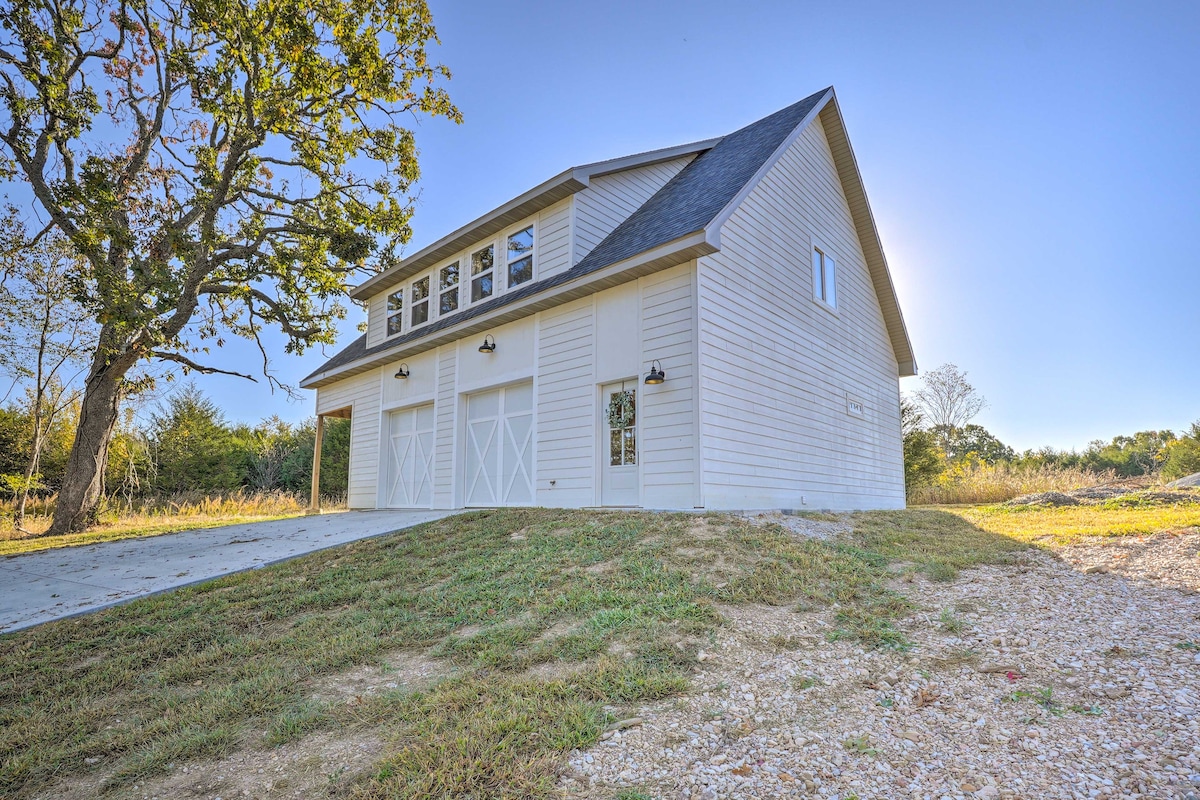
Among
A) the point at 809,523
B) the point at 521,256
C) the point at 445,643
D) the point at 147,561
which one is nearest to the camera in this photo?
the point at 445,643

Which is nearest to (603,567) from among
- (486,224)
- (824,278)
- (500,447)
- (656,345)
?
(656,345)

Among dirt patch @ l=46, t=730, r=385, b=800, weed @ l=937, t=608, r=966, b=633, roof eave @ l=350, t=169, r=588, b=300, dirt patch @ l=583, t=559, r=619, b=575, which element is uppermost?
roof eave @ l=350, t=169, r=588, b=300

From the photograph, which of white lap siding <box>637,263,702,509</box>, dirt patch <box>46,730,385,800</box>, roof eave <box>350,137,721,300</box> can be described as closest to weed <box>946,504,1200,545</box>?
white lap siding <box>637,263,702,509</box>

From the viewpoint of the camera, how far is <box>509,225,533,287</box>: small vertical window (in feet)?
35.0

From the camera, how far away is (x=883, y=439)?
41.9 feet

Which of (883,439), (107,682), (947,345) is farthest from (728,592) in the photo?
(947,345)

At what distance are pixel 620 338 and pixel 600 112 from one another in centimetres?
533

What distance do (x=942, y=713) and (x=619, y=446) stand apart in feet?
19.4

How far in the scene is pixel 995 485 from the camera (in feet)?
52.6

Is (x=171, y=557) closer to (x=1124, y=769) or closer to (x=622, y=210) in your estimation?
(x=622, y=210)

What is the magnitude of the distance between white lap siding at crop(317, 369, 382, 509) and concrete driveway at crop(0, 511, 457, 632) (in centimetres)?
238

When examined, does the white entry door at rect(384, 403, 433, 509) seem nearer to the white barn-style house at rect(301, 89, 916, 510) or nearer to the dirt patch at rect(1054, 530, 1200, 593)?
the white barn-style house at rect(301, 89, 916, 510)

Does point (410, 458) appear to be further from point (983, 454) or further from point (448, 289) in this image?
point (983, 454)

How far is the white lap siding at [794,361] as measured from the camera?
26.6 feet
